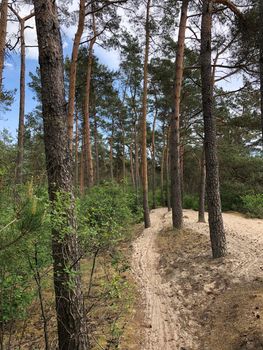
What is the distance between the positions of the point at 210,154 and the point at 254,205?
1003 cm

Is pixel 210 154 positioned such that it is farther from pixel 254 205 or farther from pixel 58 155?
pixel 254 205

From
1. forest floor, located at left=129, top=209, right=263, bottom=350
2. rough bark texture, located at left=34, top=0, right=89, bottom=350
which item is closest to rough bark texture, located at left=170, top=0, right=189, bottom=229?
forest floor, located at left=129, top=209, right=263, bottom=350

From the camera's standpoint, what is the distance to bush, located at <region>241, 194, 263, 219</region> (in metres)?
15.4

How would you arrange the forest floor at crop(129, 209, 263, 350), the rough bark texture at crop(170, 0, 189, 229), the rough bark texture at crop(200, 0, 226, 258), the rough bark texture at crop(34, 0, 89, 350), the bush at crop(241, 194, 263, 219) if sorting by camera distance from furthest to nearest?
the bush at crop(241, 194, 263, 219)
the rough bark texture at crop(170, 0, 189, 229)
the rough bark texture at crop(200, 0, 226, 258)
the forest floor at crop(129, 209, 263, 350)
the rough bark texture at crop(34, 0, 89, 350)

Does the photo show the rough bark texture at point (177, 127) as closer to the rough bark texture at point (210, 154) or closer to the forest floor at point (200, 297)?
the forest floor at point (200, 297)

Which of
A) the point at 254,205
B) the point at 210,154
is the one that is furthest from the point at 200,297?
the point at 254,205

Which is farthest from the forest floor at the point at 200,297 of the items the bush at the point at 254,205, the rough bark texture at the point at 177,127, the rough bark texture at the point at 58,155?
the bush at the point at 254,205

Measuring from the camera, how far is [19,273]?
300 cm

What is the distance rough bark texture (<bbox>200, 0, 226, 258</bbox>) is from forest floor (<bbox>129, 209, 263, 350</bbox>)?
0.47 m

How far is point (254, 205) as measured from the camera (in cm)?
1583

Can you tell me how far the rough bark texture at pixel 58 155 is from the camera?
10.9ft

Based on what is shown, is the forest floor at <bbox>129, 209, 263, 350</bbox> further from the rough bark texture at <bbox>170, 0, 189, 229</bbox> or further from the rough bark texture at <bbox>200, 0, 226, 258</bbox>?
the rough bark texture at <bbox>170, 0, 189, 229</bbox>

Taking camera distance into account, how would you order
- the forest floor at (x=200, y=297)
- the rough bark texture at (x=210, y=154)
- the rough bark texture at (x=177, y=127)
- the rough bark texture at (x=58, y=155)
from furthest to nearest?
1. the rough bark texture at (x=177, y=127)
2. the rough bark texture at (x=210, y=154)
3. the forest floor at (x=200, y=297)
4. the rough bark texture at (x=58, y=155)

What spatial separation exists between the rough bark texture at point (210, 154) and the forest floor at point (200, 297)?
0.47 meters
